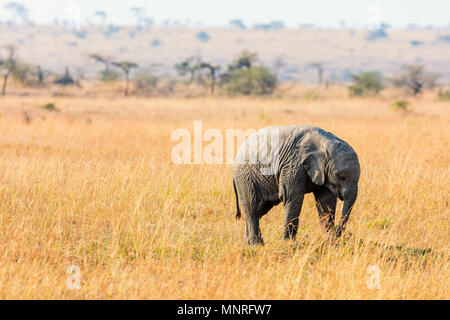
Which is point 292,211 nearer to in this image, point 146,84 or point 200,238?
point 200,238

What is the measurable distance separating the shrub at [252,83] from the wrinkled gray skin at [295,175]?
24.8 metres

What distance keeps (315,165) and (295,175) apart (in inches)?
8.2

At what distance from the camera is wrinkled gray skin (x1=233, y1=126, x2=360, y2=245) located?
5047 mm

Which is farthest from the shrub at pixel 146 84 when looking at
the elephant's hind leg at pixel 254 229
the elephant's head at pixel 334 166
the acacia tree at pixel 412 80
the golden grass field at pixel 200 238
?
the elephant's head at pixel 334 166

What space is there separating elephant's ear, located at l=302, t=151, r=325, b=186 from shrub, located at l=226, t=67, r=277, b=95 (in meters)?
25.1

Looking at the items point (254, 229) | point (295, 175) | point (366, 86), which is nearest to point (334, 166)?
point (295, 175)

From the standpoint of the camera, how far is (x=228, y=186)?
7477 mm

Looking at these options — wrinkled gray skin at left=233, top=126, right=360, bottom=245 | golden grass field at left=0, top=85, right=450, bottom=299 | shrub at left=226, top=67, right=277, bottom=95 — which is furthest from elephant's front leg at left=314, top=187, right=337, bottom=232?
shrub at left=226, top=67, right=277, bottom=95

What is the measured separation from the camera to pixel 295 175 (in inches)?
203

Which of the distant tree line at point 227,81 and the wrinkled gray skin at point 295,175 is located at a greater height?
the wrinkled gray skin at point 295,175

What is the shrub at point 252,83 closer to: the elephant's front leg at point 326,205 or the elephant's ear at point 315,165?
the elephant's front leg at point 326,205

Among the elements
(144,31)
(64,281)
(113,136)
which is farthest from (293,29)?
(64,281)

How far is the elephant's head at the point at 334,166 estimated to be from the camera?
501 cm

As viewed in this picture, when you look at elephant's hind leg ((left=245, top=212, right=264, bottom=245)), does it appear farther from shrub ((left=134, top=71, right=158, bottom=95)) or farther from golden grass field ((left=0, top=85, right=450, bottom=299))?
shrub ((left=134, top=71, right=158, bottom=95))
